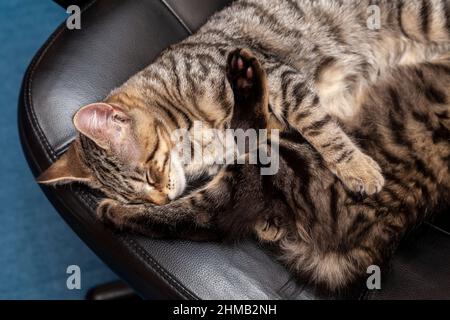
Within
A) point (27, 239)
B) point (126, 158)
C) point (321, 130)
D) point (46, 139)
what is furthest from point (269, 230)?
point (27, 239)

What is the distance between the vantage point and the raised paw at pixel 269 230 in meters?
1.12

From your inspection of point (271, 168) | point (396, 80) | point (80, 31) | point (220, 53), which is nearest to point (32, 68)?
point (80, 31)

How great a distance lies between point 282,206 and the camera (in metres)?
1.13

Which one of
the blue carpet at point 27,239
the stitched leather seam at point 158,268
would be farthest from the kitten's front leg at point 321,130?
the blue carpet at point 27,239

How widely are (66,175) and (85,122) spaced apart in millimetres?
126

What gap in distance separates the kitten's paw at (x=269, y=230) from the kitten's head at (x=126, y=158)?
27 cm

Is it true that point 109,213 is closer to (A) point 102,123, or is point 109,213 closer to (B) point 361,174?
(A) point 102,123

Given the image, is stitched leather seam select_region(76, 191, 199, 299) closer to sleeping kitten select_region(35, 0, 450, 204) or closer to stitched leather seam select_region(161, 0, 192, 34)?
sleeping kitten select_region(35, 0, 450, 204)

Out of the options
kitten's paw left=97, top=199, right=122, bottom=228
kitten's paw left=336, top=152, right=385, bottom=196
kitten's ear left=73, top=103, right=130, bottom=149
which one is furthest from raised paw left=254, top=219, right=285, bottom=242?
kitten's ear left=73, top=103, right=130, bottom=149

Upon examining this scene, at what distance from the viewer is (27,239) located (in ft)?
6.13

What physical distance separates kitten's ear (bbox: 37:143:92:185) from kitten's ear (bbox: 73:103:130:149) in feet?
0.22

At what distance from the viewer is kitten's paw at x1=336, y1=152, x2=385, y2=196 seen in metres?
1.15
